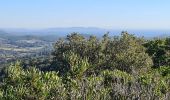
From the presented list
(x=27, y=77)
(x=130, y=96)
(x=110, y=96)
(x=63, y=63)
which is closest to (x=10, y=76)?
(x=27, y=77)

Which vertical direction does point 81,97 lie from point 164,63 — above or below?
above

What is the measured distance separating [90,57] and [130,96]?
69.1 m

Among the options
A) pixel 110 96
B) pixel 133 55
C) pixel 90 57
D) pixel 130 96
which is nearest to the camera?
pixel 130 96

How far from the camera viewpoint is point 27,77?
59656 millimetres

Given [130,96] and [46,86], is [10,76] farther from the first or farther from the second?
[130,96]

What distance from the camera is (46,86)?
176 ft

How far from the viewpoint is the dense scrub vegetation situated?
47844mm

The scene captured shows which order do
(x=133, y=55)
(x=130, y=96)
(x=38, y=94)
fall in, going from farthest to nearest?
(x=133, y=55) < (x=38, y=94) < (x=130, y=96)

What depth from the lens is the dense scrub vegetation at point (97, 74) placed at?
157ft

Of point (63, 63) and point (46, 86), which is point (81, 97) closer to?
point (46, 86)

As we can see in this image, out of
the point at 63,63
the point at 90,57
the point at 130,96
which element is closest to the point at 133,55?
the point at 90,57

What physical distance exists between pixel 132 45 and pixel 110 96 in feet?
214

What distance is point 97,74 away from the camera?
98.2 m

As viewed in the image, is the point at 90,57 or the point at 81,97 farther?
the point at 90,57
